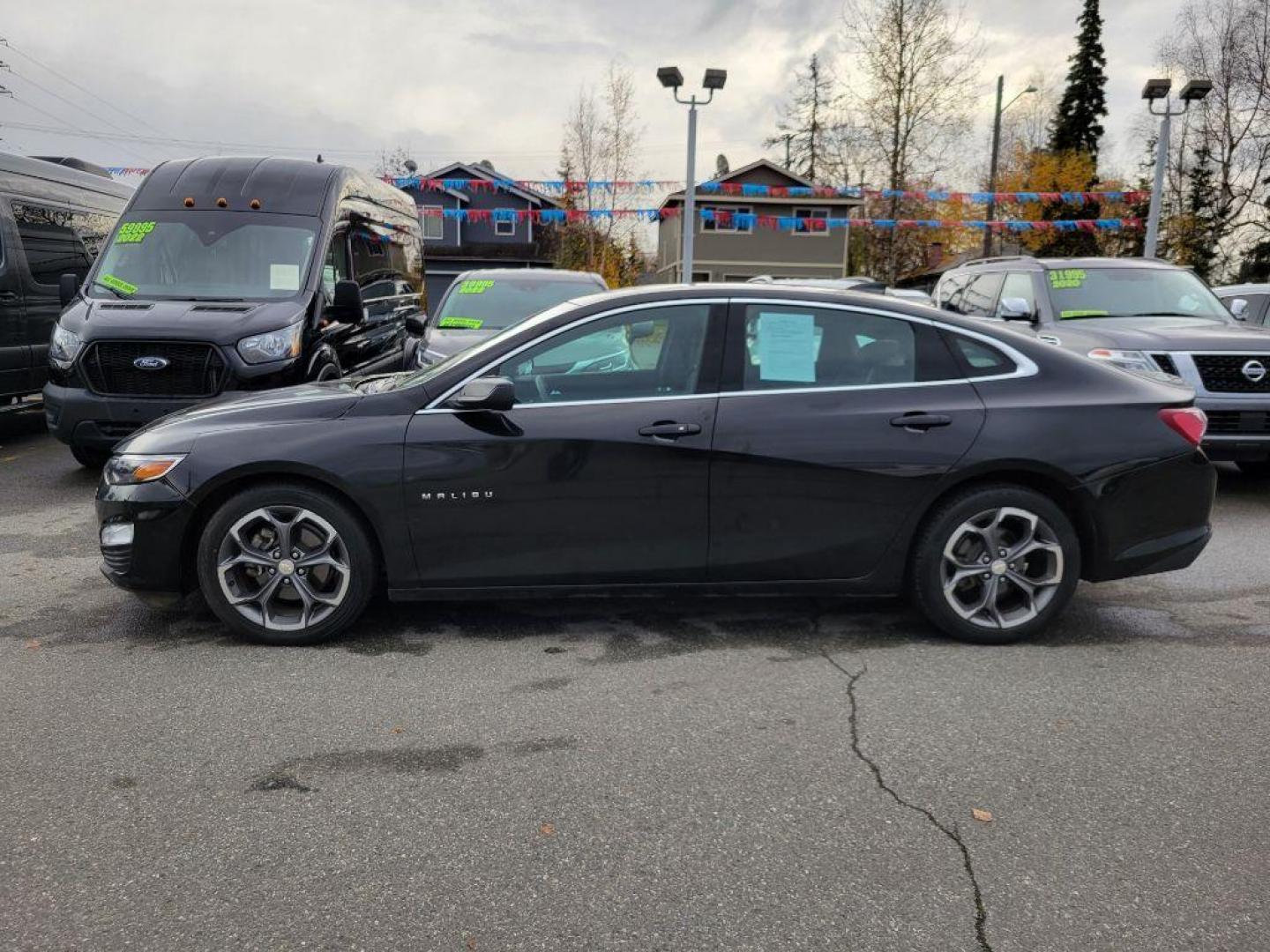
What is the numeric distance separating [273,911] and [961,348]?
343cm

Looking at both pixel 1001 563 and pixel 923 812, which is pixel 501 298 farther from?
pixel 923 812

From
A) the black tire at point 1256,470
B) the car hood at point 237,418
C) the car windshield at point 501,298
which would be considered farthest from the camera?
the car windshield at point 501,298

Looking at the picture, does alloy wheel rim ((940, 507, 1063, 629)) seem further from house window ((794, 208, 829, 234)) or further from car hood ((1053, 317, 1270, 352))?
house window ((794, 208, 829, 234))

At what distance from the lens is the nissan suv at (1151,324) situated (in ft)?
23.7

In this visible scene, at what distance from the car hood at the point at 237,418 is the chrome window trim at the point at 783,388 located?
41 cm

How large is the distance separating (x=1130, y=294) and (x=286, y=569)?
7.55 m

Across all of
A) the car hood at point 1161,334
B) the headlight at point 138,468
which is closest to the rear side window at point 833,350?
the headlight at point 138,468

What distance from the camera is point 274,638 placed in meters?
4.21

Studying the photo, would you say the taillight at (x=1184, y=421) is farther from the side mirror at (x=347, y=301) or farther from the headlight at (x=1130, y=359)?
the side mirror at (x=347, y=301)

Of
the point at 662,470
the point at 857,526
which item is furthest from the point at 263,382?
the point at 857,526

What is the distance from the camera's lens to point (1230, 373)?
724cm

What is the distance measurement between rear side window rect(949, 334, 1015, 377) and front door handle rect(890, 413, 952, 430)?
276 mm

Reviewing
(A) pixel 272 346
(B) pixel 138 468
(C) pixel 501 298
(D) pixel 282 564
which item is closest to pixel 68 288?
(A) pixel 272 346

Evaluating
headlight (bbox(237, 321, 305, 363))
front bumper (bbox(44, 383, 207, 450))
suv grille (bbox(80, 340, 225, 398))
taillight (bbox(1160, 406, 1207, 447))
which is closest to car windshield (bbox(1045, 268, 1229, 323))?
taillight (bbox(1160, 406, 1207, 447))
